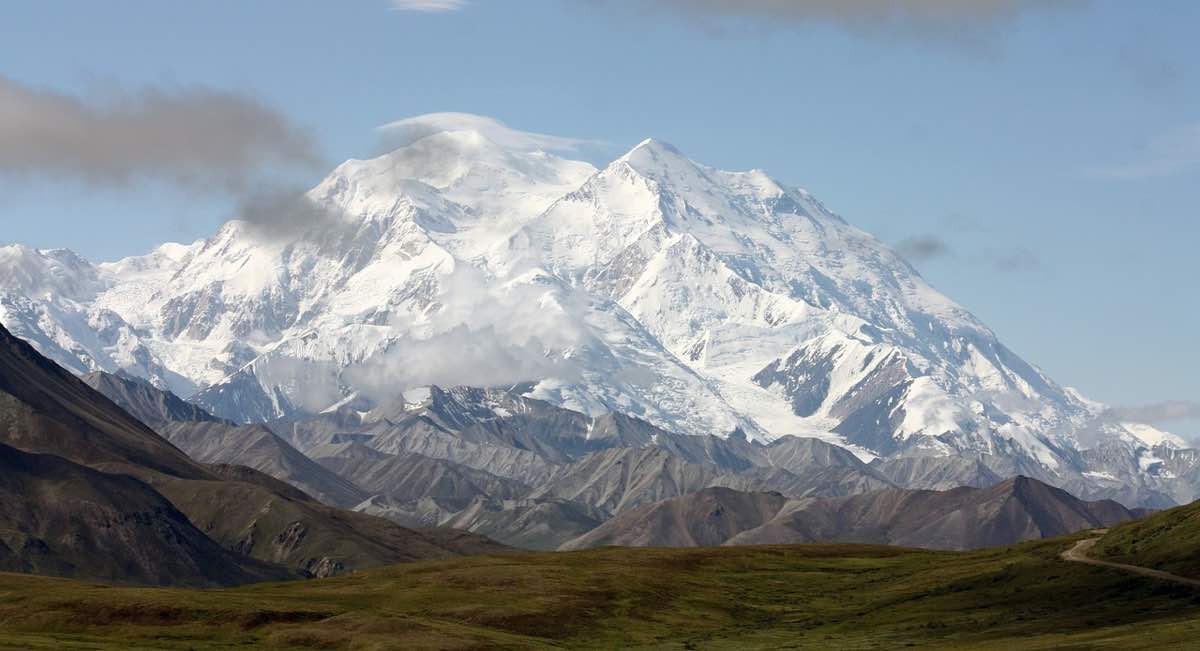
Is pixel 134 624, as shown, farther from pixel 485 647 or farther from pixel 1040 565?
pixel 1040 565

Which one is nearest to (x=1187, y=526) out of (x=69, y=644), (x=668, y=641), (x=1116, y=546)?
(x=1116, y=546)

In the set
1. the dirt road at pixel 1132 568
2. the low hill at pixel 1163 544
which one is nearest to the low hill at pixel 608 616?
the dirt road at pixel 1132 568

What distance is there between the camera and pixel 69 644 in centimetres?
14525

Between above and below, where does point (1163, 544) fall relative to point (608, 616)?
above

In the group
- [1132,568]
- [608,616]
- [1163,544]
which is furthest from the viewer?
[608,616]

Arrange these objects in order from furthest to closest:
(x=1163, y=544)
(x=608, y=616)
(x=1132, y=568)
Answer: (x=608, y=616) → (x=1163, y=544) → (x=1132, y=568)

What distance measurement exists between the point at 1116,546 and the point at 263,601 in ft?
281

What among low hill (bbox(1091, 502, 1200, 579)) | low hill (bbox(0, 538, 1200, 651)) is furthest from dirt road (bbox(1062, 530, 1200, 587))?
low hill (bbox(0, 538, 1200, 651))

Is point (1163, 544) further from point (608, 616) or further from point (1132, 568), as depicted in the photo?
point (608, 616)

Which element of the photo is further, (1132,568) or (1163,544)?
(1163,544)

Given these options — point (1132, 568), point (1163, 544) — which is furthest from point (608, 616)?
point (1163, 544)

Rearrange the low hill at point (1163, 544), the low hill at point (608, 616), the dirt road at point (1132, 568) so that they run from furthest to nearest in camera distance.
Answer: the low hill at point (1163, 544), the dirt road at point (1132, 568), the low hill at point (608, 616)

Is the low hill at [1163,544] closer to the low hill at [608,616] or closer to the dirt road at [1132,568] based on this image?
the dirt road at [1132,568]

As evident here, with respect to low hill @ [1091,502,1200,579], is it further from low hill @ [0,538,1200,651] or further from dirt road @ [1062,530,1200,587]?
low hill @ [0,538,1200,651]
